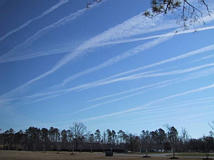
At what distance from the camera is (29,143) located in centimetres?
11494

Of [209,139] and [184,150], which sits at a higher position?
[209,139]

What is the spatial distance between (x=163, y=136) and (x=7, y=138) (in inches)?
2881

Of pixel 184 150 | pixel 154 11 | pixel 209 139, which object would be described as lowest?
pixel 184 150

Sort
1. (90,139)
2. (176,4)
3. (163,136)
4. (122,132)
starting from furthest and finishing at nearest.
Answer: (122,132)
(163,136)
(90,139)
(176,4)

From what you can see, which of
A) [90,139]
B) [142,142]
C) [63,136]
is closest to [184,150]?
[142,142]

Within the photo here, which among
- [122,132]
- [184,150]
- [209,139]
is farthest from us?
[122,132]

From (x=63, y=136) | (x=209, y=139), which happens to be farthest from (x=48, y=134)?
(x=209, y=139)

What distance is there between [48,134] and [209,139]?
287ft

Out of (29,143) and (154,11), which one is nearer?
(154,11)

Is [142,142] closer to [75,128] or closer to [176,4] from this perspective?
[75,128]

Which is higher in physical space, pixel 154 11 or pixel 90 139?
pixel 154 11

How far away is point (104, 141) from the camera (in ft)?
396

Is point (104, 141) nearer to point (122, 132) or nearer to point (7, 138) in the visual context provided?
point (122, 132)

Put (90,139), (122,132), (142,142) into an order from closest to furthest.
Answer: (142,142) < (90,139) < (122,132)
